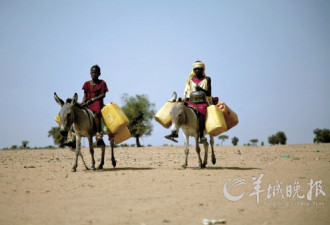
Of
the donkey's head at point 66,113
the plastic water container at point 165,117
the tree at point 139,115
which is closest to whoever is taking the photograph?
the donkey's head at point 66,113

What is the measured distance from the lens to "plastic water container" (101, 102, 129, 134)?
472 inches

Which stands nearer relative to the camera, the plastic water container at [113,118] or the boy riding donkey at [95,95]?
the plastic water container at [113,118]

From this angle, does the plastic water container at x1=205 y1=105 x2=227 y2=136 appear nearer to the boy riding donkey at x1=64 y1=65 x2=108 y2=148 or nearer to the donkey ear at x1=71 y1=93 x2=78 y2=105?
the boy riding donkey at x1=64 y1=65 x2=108 y2=148

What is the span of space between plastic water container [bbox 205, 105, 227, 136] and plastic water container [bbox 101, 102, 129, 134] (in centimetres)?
268

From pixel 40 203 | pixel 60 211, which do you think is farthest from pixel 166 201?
pixel 40 203

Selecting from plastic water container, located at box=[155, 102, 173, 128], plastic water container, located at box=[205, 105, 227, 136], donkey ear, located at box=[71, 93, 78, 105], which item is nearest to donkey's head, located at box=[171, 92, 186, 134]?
plastic water container, located at box=[155, 102, 173, 128]

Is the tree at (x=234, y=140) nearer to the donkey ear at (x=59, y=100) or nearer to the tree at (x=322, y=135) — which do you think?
the tree at (x=322, y=135)

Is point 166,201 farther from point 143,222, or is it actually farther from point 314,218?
point 314,218

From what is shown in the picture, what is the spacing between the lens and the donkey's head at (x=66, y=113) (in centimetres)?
1112

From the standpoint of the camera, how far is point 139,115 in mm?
49906

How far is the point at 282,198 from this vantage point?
24.0 ft

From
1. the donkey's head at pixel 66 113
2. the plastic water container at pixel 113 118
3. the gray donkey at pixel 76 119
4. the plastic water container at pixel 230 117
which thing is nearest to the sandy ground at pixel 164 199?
the donkey's head at pixel 66 113

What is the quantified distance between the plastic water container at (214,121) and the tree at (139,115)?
121ft

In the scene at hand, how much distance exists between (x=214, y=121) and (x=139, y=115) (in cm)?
3859
